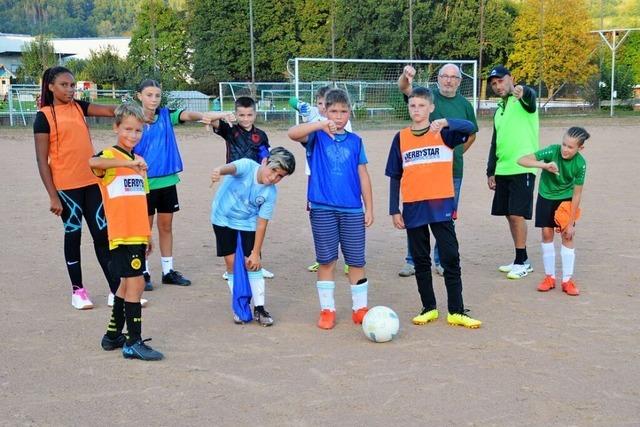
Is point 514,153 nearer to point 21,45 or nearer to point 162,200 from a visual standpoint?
point 162,200

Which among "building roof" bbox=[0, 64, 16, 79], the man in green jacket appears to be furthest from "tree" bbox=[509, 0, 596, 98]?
the man in green jacket

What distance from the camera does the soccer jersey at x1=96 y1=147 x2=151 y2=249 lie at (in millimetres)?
5035

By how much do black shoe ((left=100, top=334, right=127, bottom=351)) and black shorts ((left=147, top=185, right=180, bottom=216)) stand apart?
6.47 feet

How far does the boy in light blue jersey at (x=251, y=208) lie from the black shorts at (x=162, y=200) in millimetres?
1321

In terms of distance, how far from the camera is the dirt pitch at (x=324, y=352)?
4.19 m

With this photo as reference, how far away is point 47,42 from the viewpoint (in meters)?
42.6

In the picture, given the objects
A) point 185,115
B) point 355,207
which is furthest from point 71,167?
point 355,207

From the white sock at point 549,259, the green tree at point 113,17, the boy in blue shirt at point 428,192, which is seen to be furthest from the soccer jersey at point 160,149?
the green tree at point 113,17

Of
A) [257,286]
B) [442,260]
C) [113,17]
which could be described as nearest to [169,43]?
[257,286]

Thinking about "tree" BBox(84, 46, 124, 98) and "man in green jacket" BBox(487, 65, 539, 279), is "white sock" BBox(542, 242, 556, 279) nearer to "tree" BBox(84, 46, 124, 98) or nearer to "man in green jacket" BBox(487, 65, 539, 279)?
"man in green jacket" BBox(487, 65, 539, 279)

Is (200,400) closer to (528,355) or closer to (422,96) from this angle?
(528,355)

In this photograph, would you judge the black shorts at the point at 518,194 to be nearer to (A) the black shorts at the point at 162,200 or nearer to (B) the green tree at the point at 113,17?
(A) the black shorts at the point at 162,200

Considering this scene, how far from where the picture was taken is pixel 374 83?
30.2m

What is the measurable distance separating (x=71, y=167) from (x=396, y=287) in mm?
3288
